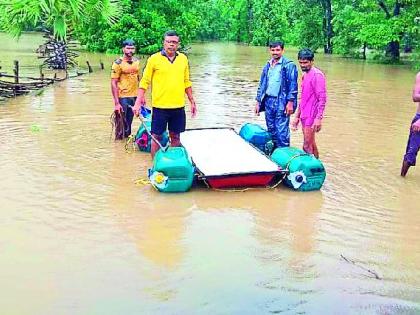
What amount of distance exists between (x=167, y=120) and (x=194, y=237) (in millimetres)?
2463

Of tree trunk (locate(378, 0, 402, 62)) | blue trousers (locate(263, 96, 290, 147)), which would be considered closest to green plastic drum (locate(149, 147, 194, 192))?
blue trousers (locate(263, 96, 290, 147))

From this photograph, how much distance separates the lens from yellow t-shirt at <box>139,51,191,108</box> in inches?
303

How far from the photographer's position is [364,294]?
15.7 ft

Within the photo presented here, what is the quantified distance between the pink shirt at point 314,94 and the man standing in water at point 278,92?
0.80ft

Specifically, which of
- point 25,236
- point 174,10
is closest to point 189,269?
point 25,236

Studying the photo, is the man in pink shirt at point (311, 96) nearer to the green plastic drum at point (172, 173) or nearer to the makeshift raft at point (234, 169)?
the makeshift raft at point (234, 169)

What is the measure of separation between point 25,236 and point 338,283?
299cm

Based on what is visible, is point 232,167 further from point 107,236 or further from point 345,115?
point 345,115

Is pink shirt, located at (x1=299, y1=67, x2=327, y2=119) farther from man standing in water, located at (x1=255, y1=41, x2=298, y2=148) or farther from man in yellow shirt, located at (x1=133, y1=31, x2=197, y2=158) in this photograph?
man in yellow shirt, located at (x1=133, y1=31, x2=197, y2=158)

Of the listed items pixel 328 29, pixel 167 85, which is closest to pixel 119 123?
pixel 167 85

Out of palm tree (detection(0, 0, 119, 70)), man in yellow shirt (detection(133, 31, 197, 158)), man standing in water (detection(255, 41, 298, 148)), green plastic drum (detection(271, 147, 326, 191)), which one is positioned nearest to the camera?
green plastic drum (detection(271, 147, 326, 191))

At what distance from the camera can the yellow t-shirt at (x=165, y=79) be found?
25.3 ft

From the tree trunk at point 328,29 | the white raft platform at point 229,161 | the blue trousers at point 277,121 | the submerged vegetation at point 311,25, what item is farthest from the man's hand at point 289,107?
the tree trunk at point 328,29

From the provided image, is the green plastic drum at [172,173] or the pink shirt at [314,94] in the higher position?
the pink shirt at [314,94]
